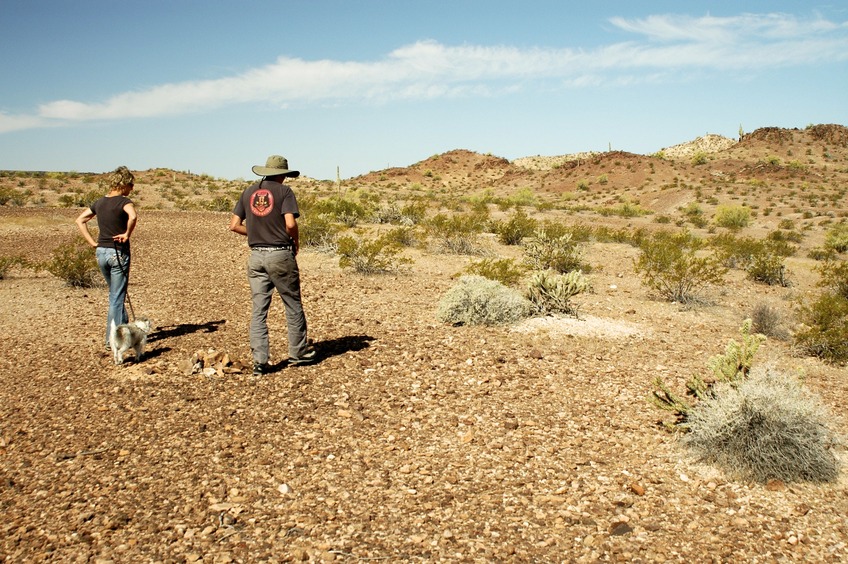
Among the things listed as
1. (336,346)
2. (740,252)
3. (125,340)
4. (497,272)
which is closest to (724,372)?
(336,346)

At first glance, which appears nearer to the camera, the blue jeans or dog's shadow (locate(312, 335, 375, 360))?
the blue jeans

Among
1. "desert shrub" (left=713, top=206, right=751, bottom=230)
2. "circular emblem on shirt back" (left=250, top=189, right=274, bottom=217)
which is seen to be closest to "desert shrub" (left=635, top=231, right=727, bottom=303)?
"circular emblem on shirt back" (left=250, top=189, right=274, bottom=217)

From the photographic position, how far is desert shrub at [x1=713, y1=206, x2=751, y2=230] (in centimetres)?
2777

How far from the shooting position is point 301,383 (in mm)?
6012

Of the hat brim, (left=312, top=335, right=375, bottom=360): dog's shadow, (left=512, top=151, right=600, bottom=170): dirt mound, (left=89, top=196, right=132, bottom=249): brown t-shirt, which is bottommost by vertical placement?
(left=312, top=335, right=375, bottom=360): dog's shadow

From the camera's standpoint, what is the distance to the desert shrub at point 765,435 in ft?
13.9

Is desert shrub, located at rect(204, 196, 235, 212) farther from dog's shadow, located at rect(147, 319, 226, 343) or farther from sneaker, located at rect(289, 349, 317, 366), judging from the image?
sneaker, located at rect(289, 349, 317, 366)

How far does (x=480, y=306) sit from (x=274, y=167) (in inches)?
144

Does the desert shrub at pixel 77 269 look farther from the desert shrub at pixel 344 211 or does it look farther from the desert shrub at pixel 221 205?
the desert shrub at pixel 221 205

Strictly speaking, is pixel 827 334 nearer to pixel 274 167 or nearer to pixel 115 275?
pixel 274 167

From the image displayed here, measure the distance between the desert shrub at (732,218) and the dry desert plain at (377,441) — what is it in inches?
781

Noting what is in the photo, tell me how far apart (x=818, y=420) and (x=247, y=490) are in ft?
14.3

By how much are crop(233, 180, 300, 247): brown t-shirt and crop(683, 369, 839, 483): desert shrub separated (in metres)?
4.15

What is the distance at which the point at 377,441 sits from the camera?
482 cm
